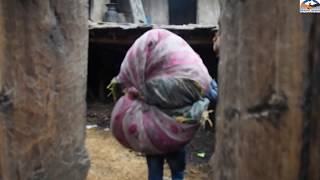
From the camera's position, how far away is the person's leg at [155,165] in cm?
391

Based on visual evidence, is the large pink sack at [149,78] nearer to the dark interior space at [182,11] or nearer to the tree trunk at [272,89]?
the tree trunk at [272,89]

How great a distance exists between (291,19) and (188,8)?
1004cm

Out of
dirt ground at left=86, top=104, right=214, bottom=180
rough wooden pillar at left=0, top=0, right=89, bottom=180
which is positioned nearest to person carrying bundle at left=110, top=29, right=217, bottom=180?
rough wooden pillar at left=0, top=0, right=89, bottom=180

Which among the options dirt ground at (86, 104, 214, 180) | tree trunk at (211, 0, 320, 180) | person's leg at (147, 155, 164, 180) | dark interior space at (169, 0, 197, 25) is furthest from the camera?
dark interior space at (169, 0, 197, 25)

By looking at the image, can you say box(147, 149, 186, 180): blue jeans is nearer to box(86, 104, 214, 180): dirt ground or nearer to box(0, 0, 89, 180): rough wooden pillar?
box(86, 104, 214, 180): dirt ground

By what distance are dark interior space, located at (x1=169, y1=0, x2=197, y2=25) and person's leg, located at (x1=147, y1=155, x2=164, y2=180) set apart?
7594 mm

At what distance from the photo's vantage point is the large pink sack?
357 centimetres

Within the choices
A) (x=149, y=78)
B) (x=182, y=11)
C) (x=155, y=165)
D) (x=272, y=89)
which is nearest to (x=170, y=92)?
(x=149, y=78)

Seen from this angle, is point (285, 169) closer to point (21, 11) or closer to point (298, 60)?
point (298, 60)

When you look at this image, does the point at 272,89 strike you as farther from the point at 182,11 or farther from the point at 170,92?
the point at 182,11

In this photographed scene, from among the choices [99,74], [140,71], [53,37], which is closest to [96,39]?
[99,74]

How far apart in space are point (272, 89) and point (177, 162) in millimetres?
2513

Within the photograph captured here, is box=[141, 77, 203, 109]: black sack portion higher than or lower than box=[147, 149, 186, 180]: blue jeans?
higher

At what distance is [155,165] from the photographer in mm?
3936
